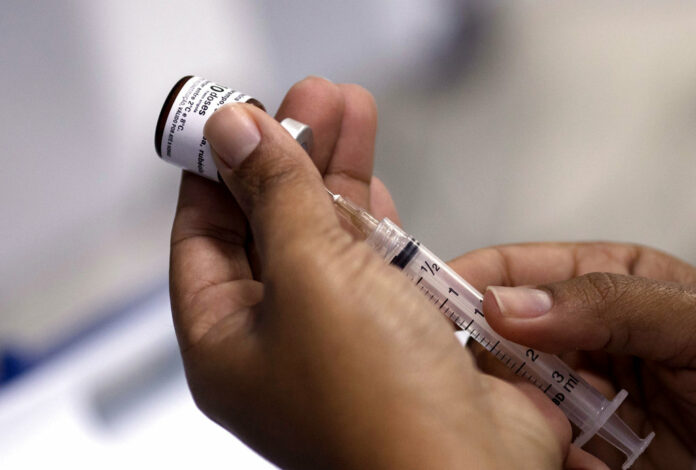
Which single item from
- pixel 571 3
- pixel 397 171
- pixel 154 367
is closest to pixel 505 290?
pixel 397 171

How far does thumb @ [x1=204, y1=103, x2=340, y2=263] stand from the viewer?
27.8 inches

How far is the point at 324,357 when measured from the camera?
0.67 metres

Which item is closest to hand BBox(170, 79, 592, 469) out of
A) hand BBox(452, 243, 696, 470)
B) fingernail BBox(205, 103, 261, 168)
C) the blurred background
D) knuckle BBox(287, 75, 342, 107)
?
fingernail BBox(205, 103, 261, 168)

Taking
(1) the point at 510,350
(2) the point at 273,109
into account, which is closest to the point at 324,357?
(1) the point at 510,350

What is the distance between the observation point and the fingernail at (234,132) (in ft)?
2.43

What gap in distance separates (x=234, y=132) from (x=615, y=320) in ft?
1.87

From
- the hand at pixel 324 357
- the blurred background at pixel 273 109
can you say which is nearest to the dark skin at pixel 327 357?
the hand at pixel 324 357

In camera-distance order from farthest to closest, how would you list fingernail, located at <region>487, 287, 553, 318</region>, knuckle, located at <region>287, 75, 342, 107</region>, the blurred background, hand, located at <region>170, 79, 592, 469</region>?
the blurred background
knuckle, located at <region>287, 75, 342, 107</region>
fingernail, located at <region>487, 287, 553, 318</region>
hand, located at <region>170, 79, 592, 469</region>

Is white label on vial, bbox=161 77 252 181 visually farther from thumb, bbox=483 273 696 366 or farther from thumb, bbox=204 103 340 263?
thumb, bbox=483 273 696 366

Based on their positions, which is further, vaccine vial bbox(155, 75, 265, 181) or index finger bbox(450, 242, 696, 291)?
index finger bbox(450, 242, 696, 291)

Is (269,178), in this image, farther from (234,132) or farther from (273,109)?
(273,109)

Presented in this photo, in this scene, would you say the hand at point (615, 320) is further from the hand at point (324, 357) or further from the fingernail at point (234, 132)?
the fingernail at point (234, 132)

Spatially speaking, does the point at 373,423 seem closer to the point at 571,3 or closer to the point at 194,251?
the point at 194,251

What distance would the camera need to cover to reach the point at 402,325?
27.0 inches
